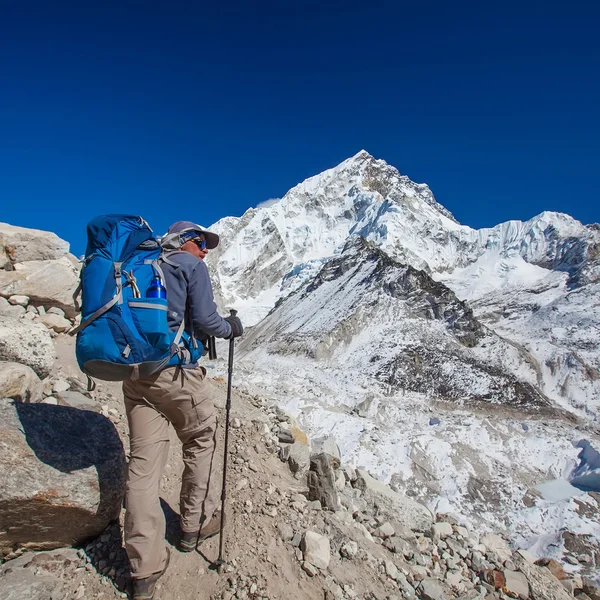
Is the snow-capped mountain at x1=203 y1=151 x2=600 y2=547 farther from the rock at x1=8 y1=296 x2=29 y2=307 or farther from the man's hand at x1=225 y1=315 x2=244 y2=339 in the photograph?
the man's hand at x1=225 y1=315 x2=244 y2=339

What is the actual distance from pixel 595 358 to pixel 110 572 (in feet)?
142

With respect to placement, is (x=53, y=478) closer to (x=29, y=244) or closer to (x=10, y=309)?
(x=10, y=309)

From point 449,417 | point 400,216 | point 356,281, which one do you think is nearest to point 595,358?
point 449,417

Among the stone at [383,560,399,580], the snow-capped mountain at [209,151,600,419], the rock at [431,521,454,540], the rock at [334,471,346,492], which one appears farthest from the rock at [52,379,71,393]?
the snow-capped mountain at [209,151,600,419]

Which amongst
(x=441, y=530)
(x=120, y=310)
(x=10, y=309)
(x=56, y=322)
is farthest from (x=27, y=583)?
(x=56, y=322)

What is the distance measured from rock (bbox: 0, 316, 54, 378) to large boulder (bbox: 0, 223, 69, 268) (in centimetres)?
402

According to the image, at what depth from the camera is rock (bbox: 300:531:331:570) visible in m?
3.68

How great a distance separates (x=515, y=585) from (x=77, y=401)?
18.8 ft

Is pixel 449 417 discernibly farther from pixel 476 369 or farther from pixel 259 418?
pixel 259 418

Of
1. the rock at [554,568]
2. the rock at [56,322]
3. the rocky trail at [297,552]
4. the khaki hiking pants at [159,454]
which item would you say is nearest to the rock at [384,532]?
the rocky trail at [297,552]

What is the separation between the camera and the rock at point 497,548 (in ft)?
15.7

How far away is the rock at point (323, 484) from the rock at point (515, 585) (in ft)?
6.55

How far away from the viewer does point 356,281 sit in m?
46.6

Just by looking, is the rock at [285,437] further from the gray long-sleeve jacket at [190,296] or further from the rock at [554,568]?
the rock at [554,568]
